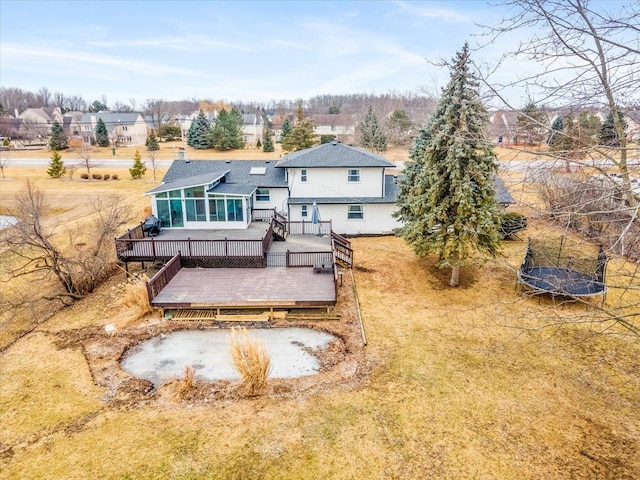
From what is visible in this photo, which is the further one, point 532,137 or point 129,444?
point 129,444

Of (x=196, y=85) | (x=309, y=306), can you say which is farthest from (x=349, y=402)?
(x=196, y=85)

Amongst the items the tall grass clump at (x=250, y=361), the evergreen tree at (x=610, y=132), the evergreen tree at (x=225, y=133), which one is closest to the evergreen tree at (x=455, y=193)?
the tall grass clump at (x=250, y=361)

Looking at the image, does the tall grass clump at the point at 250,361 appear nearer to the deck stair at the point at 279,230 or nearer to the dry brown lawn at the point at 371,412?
the dry brown lawn at the point at 371,412

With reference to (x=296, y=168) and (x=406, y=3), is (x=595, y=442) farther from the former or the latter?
(x=296, y=168)

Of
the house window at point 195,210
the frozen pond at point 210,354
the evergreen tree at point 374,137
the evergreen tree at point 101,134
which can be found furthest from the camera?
the evergreen tree at point 101,134

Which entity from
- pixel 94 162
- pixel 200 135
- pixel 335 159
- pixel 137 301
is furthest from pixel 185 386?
pixel 200 135

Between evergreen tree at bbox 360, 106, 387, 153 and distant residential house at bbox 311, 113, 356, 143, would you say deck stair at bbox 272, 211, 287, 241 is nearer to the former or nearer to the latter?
evergreen tree at bbox 360, 106, 387, 153

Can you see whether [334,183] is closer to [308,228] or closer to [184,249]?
[308,228]
